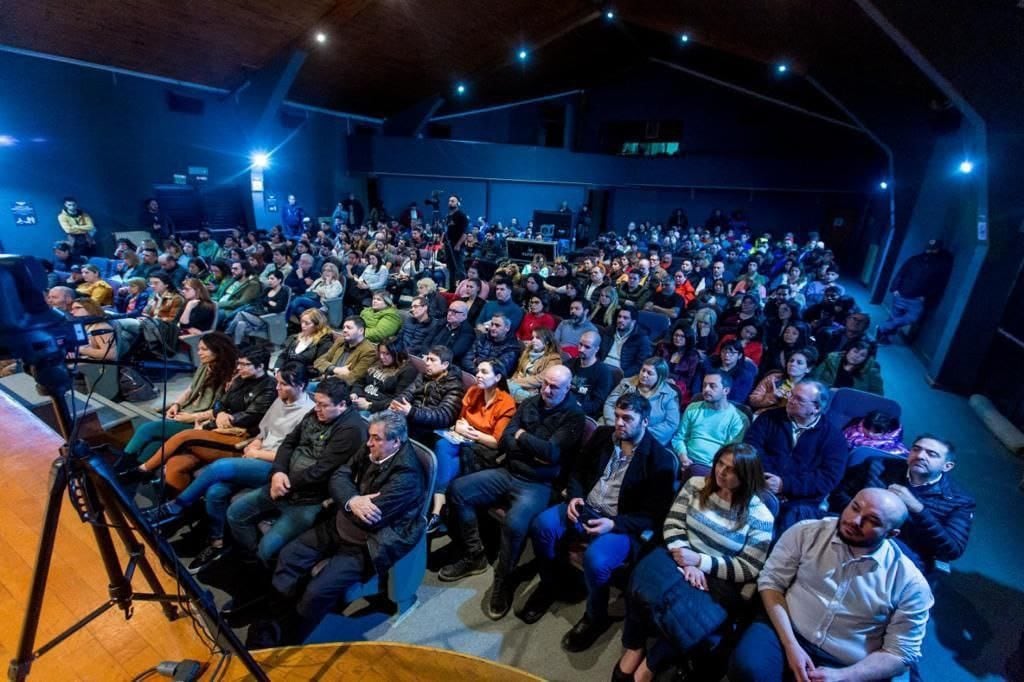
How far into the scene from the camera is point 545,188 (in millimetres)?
15758

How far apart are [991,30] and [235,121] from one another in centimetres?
1218

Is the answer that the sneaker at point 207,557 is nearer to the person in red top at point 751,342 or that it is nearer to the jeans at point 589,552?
the jeans at point 589,552

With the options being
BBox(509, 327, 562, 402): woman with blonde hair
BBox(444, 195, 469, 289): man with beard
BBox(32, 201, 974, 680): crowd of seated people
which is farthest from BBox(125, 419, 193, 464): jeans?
BBox(444, 195, 469, 289): man with beard

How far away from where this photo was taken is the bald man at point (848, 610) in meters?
1.65

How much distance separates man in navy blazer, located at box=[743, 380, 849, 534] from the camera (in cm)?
248

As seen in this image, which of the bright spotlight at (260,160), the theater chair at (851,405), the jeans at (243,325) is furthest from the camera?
the bright spotlight at (260,160)

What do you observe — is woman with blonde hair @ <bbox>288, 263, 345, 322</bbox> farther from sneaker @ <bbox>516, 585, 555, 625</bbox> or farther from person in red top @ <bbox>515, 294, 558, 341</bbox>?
sneaker @ <bbox>516, 585, 555, 625</bbox>

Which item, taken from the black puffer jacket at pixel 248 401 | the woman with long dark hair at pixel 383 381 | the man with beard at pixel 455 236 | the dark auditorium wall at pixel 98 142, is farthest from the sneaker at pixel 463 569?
the dark auditorium wall at pixel 98 142

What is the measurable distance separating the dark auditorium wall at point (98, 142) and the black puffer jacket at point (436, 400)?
934 centimetres

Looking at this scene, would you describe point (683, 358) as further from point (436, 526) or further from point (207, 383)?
point (207, 383)

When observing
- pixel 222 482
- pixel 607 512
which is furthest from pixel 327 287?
pixel 607 512

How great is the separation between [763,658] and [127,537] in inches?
82.4

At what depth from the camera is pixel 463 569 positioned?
2.67 metres

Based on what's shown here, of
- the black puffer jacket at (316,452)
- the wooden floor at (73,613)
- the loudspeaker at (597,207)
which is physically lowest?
the wooden floor at (73,613)
